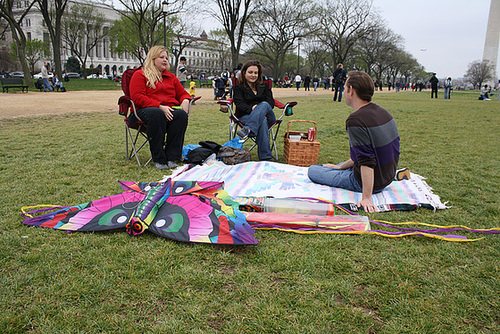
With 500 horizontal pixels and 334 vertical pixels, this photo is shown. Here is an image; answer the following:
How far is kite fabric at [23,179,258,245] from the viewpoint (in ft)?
7.39

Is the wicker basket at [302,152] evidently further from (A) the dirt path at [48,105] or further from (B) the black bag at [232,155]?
(A) the dirt path at [48,105]

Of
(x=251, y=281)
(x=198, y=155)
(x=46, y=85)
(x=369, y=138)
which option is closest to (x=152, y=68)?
(x=198, y=155)

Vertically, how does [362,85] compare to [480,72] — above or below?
below

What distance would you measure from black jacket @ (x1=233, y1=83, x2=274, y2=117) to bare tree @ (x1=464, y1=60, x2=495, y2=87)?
154 feet

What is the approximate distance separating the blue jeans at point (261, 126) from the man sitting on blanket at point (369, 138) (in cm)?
167

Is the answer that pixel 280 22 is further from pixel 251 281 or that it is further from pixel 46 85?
pixel 251 281

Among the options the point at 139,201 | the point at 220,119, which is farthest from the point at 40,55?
the point at 139,201

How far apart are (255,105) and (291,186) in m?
1.82

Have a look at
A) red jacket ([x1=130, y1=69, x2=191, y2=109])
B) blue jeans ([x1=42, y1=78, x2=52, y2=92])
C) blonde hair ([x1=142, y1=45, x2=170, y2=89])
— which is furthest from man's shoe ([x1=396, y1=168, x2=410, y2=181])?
blue jeans ([x1=42, y1=78, x2=52, y2=92])

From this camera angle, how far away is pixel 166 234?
2275 millimetres

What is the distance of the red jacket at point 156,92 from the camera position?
4199 mm

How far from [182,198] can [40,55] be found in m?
60.8

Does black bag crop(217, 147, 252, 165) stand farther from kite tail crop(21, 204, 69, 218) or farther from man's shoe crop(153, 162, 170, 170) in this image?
kite tail crop(21, 204, 69, 218)

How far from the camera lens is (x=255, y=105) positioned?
4887 mm
